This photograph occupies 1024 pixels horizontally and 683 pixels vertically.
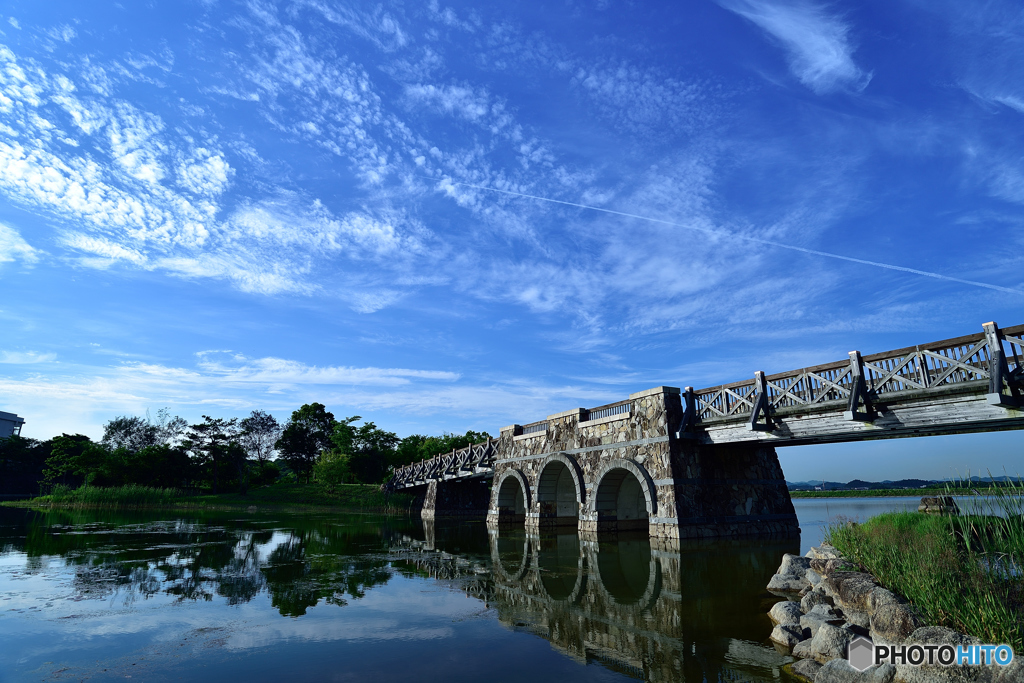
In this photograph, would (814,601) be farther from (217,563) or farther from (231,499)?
(231,499)

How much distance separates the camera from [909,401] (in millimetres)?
13359

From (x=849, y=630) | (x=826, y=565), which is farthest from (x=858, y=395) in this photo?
(x=849, y=630)

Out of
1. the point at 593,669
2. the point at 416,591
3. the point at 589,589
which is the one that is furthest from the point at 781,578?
the point at 416,591

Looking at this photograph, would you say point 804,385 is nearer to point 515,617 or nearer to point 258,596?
point 515,617

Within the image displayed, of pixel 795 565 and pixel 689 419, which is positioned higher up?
pixel 689 419

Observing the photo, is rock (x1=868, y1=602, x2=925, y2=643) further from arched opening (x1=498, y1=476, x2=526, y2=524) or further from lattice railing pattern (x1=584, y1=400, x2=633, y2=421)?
arched opening (x1=498, y1=476, x2=526, y2=524)

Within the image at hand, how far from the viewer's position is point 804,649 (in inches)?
251

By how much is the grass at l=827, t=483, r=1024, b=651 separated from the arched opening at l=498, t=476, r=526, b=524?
24.5m

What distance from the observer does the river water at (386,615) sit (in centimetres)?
625

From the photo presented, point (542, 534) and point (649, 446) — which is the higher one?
point (649, 446)

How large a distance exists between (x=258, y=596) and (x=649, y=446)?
14.8 m

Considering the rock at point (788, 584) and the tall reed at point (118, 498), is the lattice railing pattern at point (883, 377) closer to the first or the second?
the rock at point (788, 584)

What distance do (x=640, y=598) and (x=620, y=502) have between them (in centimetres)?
1509

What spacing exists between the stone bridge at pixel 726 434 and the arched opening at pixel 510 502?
0.21 ft
